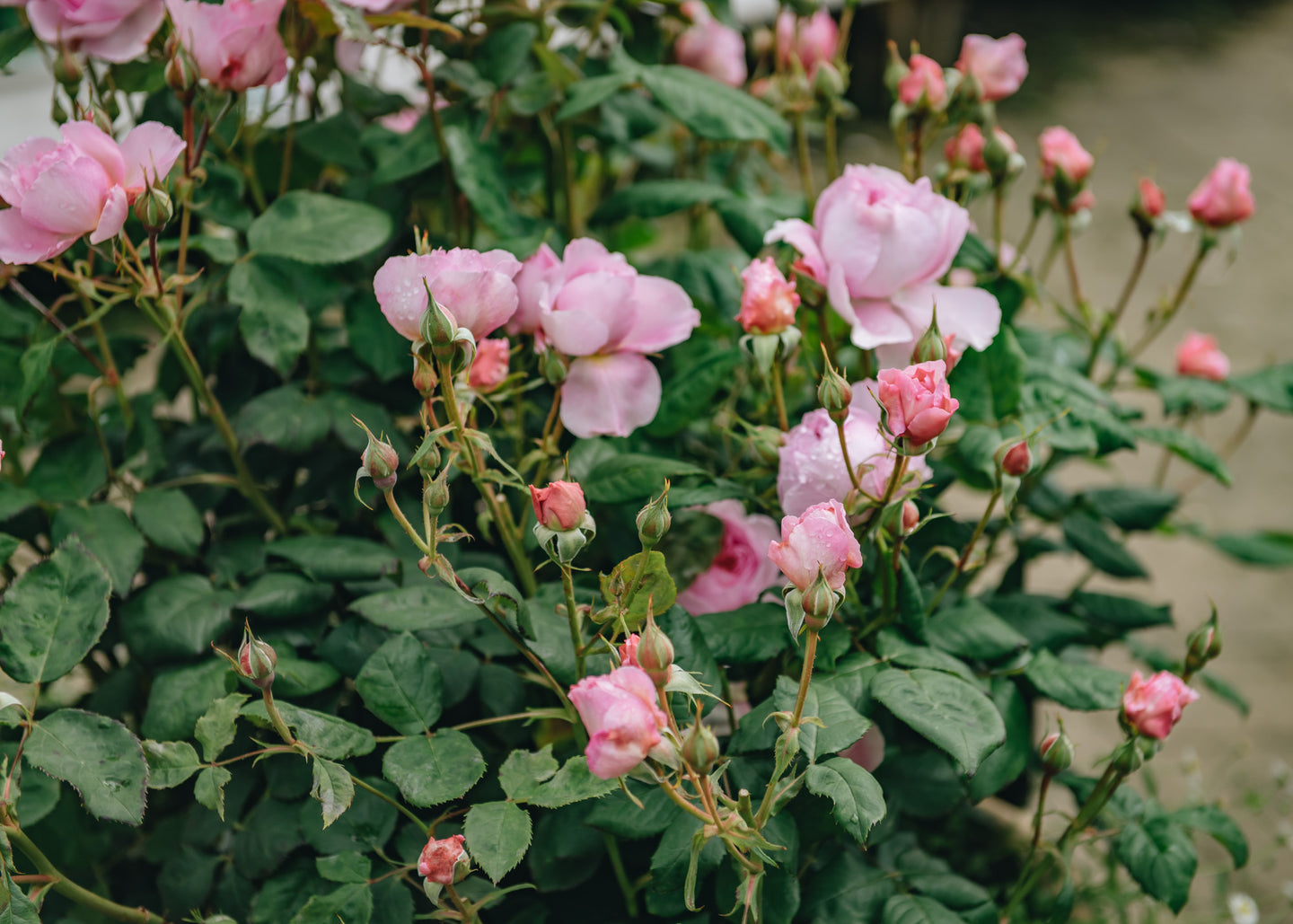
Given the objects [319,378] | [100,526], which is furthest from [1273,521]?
[100,526]

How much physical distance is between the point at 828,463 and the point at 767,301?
89mm

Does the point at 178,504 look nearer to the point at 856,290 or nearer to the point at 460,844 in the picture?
the point at 460,844

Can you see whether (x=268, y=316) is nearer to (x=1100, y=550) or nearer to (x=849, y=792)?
(x=849, y=792)

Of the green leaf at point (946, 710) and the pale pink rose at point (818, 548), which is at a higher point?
the pale pink rose at point (818, 548)

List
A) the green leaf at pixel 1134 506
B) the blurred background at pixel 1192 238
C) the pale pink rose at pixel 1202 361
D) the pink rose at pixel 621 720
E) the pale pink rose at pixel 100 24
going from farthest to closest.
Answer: the blurred background at pixel 1192 238 < the pale pink rose at pixel 1202 361 < the green leaf at pixel 1134 506 < the pale pink rose at pixel 100 24 < the pink rose at pixel 621 720

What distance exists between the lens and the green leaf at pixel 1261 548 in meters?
0.96

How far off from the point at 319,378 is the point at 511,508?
0.53 feet

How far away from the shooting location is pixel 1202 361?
0.94 meters

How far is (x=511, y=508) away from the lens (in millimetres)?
704

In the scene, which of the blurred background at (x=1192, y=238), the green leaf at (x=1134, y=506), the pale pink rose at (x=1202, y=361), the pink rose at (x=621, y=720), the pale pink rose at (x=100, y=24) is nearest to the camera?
the pink rose at (x=621, y=720)

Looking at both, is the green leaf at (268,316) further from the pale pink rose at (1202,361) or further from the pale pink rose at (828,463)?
the pale pink rose at (1202,361)

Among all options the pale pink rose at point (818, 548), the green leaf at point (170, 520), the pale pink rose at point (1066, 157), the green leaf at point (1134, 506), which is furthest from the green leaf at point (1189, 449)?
the green leaf at point (170, 520)

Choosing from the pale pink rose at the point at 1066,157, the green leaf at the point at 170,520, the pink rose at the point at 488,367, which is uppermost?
the pale pink rose at the point at 1066,157

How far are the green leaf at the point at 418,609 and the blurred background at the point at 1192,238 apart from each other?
17.1 inches
